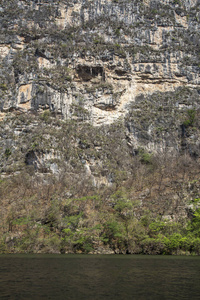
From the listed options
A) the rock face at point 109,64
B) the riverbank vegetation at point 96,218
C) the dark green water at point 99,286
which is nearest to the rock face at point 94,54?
the rock face at point 109,64

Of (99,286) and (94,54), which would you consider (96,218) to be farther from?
(94,54)

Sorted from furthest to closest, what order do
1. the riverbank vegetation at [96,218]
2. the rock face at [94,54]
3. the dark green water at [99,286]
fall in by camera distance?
1. the rock face at [94,54]
2. the riverbank vegetation at [96,218]
3. the dark green water at [99,286]

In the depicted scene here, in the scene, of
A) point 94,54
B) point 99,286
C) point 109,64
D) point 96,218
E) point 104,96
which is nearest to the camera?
point 99,286

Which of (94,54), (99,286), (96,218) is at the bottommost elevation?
(96,218)

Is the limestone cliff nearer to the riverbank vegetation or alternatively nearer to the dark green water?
the riverbank vegetation

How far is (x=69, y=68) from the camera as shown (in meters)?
77.6

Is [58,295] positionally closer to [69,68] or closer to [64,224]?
[64,224]

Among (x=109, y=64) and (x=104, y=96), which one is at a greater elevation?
(x=109, y=64)

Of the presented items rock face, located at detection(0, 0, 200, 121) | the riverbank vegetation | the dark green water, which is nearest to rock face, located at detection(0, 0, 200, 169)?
rock face, located at detection(0, 0, 200, 121)

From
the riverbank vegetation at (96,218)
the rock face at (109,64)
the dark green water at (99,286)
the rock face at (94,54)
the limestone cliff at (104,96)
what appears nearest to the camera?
the dark green water at (99,286)

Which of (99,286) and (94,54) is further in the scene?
(94,54)

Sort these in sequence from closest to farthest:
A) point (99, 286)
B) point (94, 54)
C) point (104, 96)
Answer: point (99, 286)
point (104, 96)
point (94, 54)

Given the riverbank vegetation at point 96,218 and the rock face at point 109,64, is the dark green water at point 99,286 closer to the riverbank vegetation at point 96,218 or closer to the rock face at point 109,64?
the riverbank vegetation at point 96,218

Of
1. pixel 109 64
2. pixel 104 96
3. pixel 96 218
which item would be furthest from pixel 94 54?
pixel 96 218
